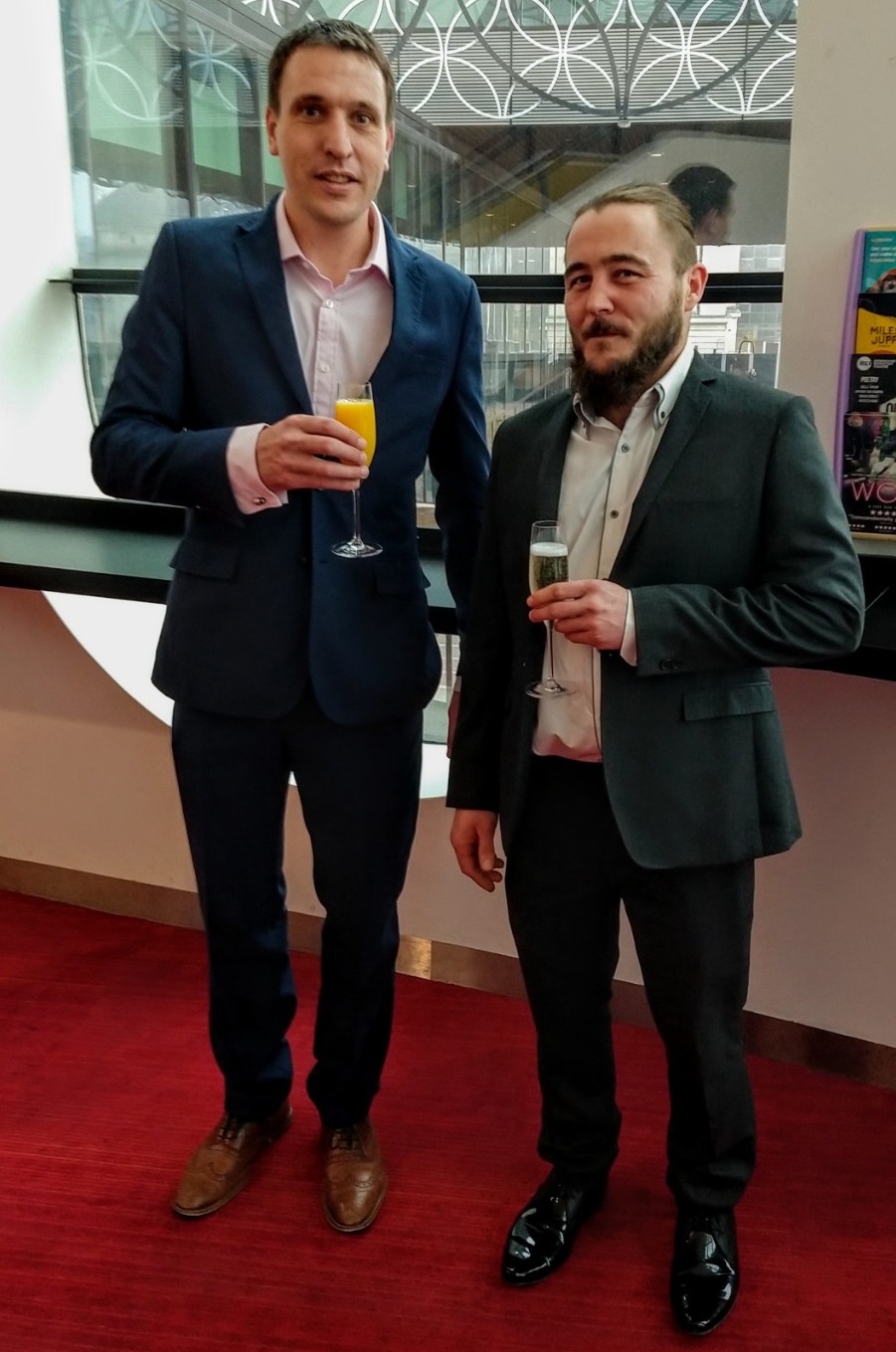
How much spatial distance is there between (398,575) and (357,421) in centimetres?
29

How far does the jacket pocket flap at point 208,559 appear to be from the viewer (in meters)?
1.79

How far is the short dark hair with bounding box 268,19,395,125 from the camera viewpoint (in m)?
1.62

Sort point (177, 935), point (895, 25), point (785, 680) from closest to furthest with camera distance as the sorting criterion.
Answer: point (895, 25), point (785, 680), point (177, 935)

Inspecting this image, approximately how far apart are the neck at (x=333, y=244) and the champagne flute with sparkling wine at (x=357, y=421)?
0.18 metres

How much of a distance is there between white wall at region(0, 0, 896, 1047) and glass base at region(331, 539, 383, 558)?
934mm

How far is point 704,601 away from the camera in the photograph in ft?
5.00

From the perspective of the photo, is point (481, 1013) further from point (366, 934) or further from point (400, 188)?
point (400, 188)

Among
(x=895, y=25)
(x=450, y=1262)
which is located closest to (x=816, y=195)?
(x=895, y=25)

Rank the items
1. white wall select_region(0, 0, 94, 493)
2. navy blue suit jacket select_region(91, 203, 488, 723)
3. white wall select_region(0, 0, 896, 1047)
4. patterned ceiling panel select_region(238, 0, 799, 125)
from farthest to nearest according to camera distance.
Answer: white wall select_region(0, 0, 94, 493) → patterned ceiling panel select_region(238, 0, 799, 125) → white wall select_region(0, 0, 896, 1047) → navy blue suit jacket select_region(91, 203, 488, 723)

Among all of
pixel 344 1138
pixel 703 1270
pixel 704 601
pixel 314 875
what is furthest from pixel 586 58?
pixel 703 1270

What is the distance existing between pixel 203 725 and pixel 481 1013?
3.97ft

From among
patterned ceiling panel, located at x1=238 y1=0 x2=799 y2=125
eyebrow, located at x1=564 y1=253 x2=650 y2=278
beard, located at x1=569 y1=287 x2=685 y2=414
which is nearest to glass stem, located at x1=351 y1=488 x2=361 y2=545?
beard, located at x1=569 y1=287 x2=685 y2=414

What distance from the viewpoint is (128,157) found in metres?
3.28

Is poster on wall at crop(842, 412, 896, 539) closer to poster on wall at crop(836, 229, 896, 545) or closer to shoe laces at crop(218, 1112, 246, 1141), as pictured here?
poster on wall at crop(836, 229, 896, 545)
